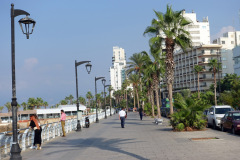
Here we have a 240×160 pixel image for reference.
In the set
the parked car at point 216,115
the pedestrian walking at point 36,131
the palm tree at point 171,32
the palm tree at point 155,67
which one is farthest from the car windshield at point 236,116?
the palm tree at point 155,67

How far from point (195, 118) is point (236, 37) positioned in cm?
11449

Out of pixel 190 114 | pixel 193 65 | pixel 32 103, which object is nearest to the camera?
pixel 190 114

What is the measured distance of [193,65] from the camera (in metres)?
114

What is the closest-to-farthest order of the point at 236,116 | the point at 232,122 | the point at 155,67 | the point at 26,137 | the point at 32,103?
1. the point at 26,137
2. the point at 232,122
3. the point at 236,116
4. the point at 155,67
5. the point at 32,103

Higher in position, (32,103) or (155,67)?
(155,67)

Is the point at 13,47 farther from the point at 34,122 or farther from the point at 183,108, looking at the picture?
the point at 183,108

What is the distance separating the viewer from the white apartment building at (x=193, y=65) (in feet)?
361

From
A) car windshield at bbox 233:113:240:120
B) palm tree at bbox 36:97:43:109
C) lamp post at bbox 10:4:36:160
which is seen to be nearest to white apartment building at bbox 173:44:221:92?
palm tree at bbox 36:97:43:109

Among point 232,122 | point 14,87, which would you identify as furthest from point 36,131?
point 232,122

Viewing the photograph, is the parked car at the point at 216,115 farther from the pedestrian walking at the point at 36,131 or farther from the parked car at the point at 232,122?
the pedestrian walking at the point at 36,131

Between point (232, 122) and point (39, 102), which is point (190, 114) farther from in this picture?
point (39, 102)

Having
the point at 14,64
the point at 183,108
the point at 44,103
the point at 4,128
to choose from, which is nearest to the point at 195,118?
the point at 183,108

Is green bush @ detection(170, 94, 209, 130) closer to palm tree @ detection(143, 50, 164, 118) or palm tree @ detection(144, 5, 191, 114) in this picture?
palm tree @ detection(144, 5, 191, 114)

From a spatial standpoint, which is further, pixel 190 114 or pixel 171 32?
pixel 171 32
